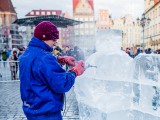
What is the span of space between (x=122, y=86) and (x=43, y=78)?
1980 millimetres

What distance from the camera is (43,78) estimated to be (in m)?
2.42

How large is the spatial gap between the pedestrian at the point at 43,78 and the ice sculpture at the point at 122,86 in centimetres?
153

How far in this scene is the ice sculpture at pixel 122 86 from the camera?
4.02 meters

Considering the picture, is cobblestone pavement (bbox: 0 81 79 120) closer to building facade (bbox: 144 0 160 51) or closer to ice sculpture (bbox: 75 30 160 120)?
ice sculpture (bbox: 75 30 160 120)

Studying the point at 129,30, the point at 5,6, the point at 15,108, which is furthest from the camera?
the point at 129,30

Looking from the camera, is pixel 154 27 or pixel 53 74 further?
pixel 154 27

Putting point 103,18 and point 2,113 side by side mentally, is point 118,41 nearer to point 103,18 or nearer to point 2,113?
point 2,113

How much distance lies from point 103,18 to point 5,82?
317 ft

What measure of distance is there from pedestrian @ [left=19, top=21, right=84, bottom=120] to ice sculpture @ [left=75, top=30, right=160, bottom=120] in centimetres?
153

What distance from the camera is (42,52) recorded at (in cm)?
244

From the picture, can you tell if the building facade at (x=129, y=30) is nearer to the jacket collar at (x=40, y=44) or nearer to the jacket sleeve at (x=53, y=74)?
the jacket collar at (x=40, y=44)

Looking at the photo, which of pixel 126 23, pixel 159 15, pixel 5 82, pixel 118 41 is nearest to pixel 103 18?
pixel 126 23

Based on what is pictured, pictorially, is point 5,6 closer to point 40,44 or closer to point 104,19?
point 104,19

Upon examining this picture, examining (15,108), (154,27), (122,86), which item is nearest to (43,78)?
(122,86)
